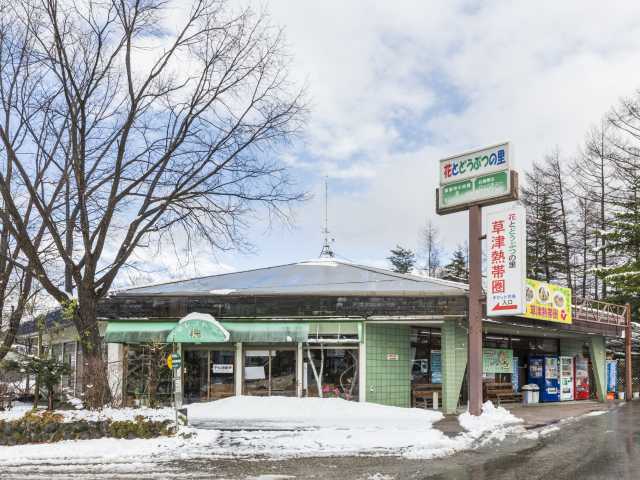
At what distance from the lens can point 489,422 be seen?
1652 cm

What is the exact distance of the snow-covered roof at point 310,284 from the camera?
2094 cm

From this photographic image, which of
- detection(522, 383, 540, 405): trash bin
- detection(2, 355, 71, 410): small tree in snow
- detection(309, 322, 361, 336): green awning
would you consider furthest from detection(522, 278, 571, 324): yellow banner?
detection(2, 355, 71, 410): small tree in snow

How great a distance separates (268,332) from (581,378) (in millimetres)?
15787

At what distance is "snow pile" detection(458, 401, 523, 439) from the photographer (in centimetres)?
1512

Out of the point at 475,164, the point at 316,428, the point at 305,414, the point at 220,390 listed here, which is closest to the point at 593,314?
the point at 475,164

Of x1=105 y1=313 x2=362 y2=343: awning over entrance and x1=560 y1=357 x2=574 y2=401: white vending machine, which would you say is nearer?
x1=105 y1=313 x2=362 y2=343: awning over entrance

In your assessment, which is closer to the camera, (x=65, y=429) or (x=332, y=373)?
(x=65, y=429)

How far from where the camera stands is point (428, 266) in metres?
59.6

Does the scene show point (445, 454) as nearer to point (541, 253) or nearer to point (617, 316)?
point (617, 316)

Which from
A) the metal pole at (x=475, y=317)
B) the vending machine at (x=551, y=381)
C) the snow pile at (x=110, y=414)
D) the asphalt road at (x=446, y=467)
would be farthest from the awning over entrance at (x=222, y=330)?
the vending machine at (x=551, y=381)

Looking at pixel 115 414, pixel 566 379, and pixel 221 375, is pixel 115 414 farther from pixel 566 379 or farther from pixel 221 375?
pixel 566 379

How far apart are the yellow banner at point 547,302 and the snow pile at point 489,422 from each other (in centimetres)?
350

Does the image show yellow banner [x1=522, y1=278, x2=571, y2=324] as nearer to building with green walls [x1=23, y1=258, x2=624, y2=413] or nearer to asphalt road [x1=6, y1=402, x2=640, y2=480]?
building with green walls [x1=23, y1=258, x2=624, y2=413]

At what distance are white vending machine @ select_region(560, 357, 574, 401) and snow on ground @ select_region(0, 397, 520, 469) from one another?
1056 centimetres
